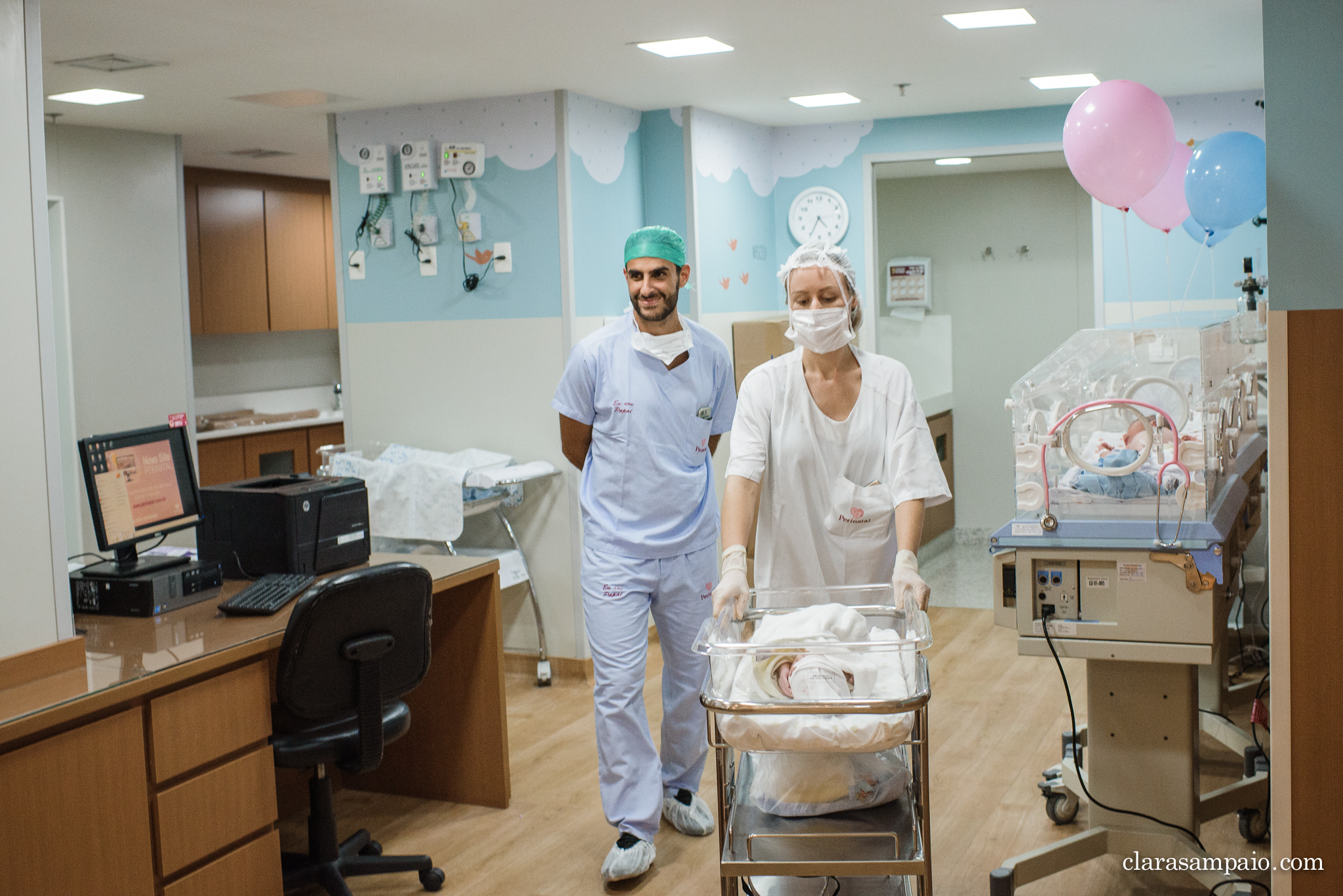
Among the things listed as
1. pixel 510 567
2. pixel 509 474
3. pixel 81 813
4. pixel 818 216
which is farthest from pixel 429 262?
pixel 81 813

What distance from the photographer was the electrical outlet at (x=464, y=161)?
4.79 m

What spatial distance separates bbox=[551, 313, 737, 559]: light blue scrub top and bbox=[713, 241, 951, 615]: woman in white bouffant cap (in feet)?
1.90

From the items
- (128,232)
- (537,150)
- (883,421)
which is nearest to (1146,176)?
(883,421)

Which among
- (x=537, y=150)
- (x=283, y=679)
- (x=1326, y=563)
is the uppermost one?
(x=537, y=150)

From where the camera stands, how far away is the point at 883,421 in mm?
2475

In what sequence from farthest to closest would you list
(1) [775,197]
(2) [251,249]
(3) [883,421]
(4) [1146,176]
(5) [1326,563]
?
(2) [251,249] → (1) [775,197] → (4) [1146,176] → (3) [883,421] → (5) [1326,563]

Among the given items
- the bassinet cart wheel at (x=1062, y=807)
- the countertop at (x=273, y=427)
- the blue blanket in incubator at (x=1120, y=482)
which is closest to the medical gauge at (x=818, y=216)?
the countertop at (x=273, y=427)

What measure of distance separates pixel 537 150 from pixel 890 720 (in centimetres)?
350

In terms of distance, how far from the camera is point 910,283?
288 inches

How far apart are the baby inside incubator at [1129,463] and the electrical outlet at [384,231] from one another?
10.7 ft

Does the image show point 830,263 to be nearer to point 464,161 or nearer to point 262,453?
point 464,161

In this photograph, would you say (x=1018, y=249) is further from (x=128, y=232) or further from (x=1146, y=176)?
(x=128, y=232)

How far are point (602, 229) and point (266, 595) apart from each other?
250 cm

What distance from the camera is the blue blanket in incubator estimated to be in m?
2.54
